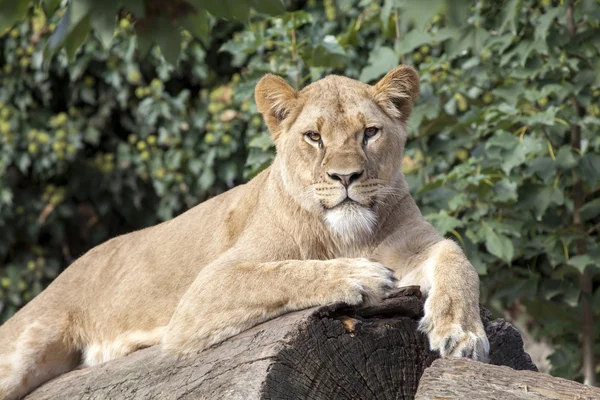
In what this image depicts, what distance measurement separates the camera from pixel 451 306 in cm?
304

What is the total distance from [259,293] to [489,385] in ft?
2.98

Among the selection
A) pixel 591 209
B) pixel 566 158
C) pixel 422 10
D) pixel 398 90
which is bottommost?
pixel 591 209

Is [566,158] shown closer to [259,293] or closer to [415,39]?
[415,39]

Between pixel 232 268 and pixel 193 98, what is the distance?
443 cm

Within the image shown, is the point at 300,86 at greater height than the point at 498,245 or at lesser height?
greater

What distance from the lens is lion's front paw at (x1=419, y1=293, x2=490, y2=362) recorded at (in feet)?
9.59

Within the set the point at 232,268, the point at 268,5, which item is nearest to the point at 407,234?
the point at 232,268

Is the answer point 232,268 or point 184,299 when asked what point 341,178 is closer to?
point 232,268

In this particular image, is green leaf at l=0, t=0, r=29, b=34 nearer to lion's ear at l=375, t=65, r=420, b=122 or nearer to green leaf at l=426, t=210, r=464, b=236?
lion's ear at l=375, t=65, r=420, b=122

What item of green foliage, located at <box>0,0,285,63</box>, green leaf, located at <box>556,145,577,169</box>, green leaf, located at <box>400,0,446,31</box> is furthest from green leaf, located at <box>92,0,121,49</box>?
green leaf, located at <box>556,145,577,169</box>

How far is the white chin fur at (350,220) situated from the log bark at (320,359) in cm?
42

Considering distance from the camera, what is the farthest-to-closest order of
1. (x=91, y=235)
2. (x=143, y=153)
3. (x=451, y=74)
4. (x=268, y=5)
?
(x=91, y=235) < (x=143, y=153) < (x=451, y=74) < (x=268, y=5)

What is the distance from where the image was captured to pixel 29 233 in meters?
7.81

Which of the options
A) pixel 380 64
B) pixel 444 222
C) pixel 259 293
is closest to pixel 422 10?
pixel 259 293
